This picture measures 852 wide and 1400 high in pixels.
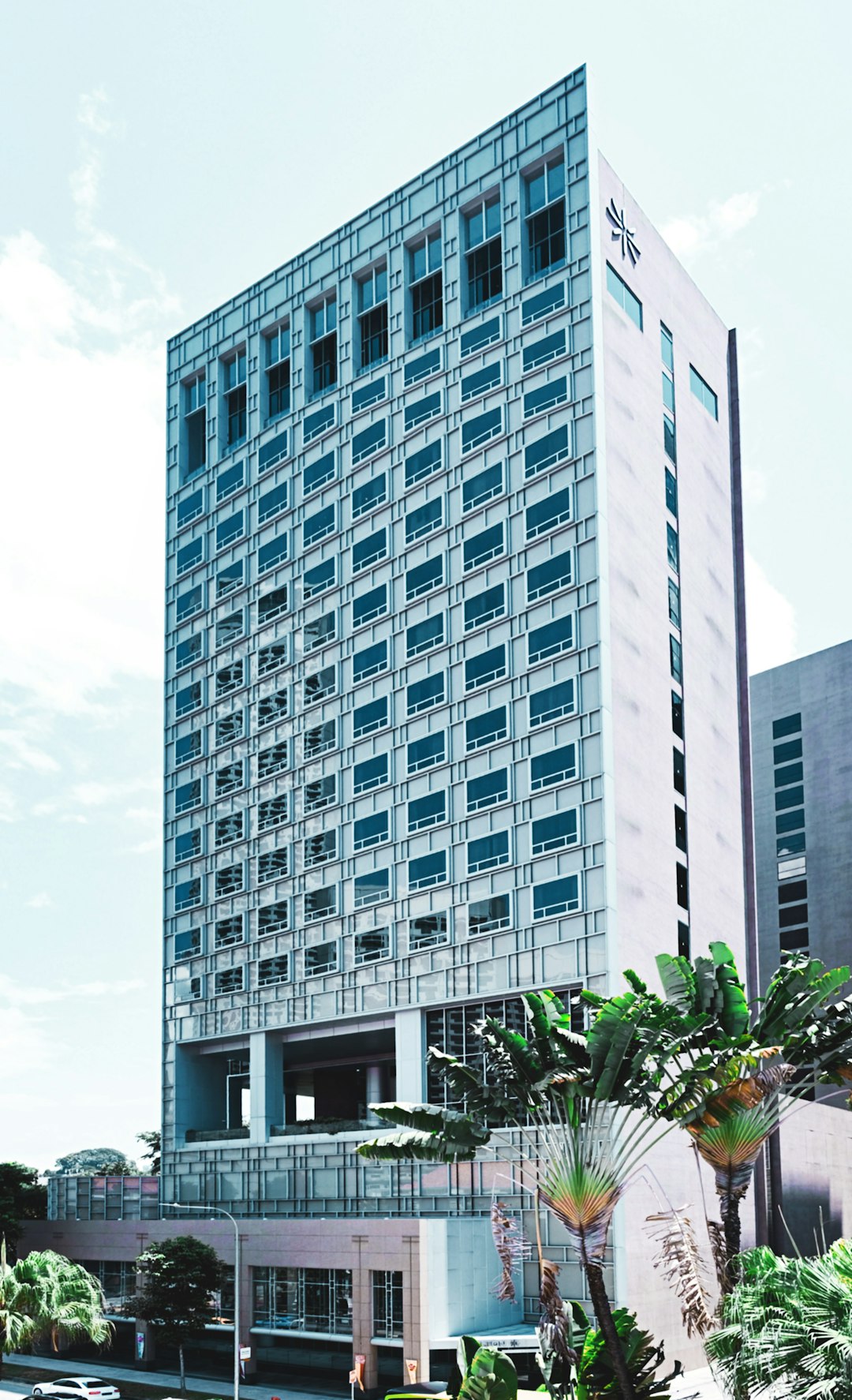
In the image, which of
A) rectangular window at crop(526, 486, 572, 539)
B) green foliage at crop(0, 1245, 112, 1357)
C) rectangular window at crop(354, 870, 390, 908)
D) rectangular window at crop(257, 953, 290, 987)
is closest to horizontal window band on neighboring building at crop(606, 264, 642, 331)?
rectangular window at crop(526, 486, 572, 539)

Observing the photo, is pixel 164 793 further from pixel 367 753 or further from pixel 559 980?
pixel 559 980

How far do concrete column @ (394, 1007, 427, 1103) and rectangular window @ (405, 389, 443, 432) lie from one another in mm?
29941

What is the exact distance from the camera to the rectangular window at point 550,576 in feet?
214

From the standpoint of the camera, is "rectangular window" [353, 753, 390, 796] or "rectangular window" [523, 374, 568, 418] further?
"rectangular window" [353, 753, 390, 796]

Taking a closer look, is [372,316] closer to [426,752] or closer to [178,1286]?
[426,752]

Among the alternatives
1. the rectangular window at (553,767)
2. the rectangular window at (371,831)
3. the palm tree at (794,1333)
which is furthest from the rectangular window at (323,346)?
the palm tree at (794,1333)

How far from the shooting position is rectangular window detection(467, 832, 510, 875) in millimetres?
65875

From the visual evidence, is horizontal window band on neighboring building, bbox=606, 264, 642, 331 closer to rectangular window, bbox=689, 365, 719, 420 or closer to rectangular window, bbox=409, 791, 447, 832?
rectangular window, bbox=689, 365, 719, 420

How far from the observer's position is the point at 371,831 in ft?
243

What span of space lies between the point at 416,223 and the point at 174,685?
32368 mm

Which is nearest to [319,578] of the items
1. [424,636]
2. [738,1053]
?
[424,636]

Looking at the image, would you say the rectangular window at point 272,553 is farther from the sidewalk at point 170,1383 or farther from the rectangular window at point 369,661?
the sidewalk at point 170,1383

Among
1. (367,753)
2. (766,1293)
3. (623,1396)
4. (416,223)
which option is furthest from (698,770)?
(766,1293)

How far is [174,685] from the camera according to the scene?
91.2 metres
